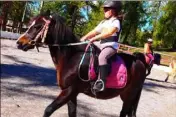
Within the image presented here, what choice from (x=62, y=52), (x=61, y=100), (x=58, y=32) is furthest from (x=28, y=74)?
(x=61, y=100)

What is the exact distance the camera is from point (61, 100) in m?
5.02

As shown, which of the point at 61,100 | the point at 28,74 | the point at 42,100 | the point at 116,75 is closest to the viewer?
the point at 61,100

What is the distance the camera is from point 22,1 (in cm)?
4988

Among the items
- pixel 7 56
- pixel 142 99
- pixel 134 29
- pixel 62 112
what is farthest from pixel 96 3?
pixel 62 112

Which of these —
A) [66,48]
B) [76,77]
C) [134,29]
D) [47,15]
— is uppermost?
[47,15]

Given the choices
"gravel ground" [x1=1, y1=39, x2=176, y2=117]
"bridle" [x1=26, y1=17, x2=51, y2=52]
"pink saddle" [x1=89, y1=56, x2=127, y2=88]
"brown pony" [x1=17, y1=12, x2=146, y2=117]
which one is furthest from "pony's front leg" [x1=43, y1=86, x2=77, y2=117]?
"gravel ground" [x1=1, y1=39, x2=176, y2=117]

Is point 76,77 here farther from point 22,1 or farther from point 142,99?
point 22,1

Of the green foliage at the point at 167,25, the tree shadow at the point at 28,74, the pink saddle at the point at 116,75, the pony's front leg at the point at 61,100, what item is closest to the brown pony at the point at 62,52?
the pony's front leg at the point at 61,100

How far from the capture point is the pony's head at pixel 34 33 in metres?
5.16

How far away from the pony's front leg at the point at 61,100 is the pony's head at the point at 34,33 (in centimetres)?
88

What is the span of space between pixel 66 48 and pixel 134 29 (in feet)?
180

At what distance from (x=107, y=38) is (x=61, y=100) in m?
1.24

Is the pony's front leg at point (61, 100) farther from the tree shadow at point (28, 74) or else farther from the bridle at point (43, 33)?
the tree shadow at point (28, 74)

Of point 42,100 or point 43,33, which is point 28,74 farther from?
point 43,33
